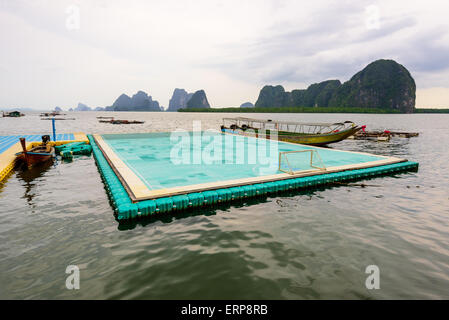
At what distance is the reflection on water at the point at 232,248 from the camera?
23.0 ft

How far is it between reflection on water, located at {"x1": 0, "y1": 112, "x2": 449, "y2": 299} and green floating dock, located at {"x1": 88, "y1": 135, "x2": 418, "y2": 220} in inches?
17.7

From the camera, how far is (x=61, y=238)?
938 cm

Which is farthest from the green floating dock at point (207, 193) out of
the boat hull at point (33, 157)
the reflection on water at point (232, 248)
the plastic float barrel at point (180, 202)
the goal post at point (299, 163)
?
the boat hull at point (33, 157)

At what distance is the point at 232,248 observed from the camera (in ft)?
29.7

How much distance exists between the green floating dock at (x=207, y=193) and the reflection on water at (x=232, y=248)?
450mm

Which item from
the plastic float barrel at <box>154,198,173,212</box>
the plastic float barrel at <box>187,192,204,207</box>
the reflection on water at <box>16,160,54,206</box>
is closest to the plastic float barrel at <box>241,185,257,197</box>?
the plastic float barrel at <box>187,192,204,207</box>

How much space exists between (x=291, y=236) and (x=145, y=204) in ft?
22.4

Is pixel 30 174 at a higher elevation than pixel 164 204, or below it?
higher

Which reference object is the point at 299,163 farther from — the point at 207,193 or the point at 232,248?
the point at 232,248

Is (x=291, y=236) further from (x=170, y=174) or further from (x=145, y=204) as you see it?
(x=170, y=174)

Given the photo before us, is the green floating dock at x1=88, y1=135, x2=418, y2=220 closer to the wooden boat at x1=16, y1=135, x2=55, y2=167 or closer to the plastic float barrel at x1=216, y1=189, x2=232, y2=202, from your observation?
the plastic float barrel at x1=216, y1=189, x2=232, y2=202

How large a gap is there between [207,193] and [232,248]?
4.37 meters

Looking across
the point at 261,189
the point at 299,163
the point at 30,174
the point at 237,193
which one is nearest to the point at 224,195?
the point at 237,193
